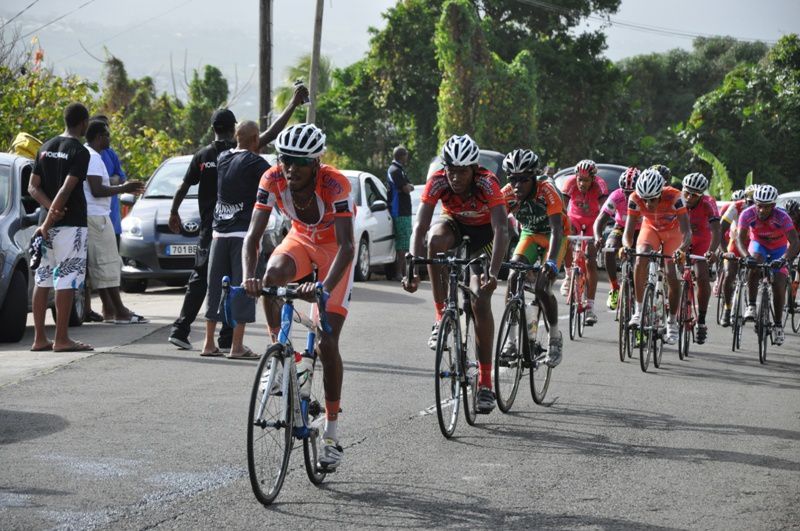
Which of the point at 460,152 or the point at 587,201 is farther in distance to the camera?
the point at 587,201

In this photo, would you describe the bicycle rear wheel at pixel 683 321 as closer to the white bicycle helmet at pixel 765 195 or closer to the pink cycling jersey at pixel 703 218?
the pink cycling jersey at pixel 703 218

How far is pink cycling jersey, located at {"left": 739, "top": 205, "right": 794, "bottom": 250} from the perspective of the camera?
597 inches

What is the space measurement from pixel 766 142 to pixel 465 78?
38.2 feet

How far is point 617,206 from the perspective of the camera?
15055 mm

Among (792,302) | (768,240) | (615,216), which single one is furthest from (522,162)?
(792,302)

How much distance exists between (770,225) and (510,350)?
689cm

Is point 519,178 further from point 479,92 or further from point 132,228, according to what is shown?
point 479,92

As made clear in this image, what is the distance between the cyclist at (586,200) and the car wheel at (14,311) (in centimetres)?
658

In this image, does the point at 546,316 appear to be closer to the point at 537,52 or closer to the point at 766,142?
the point at 766,142

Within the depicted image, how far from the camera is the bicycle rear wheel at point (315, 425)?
6.73 meters

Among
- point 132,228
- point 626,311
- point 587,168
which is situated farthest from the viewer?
point 132,228

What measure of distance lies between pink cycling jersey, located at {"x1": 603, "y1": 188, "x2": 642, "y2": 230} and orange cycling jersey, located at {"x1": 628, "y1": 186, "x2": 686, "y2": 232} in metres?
1.22

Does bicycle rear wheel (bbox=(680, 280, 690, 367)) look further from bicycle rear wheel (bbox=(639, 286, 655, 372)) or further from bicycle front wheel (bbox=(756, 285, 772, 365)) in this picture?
bicycle rear wheel (bbox=(639, 286, 655, 372))

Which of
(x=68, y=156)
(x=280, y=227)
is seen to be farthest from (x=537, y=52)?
(x=68, y=156)
